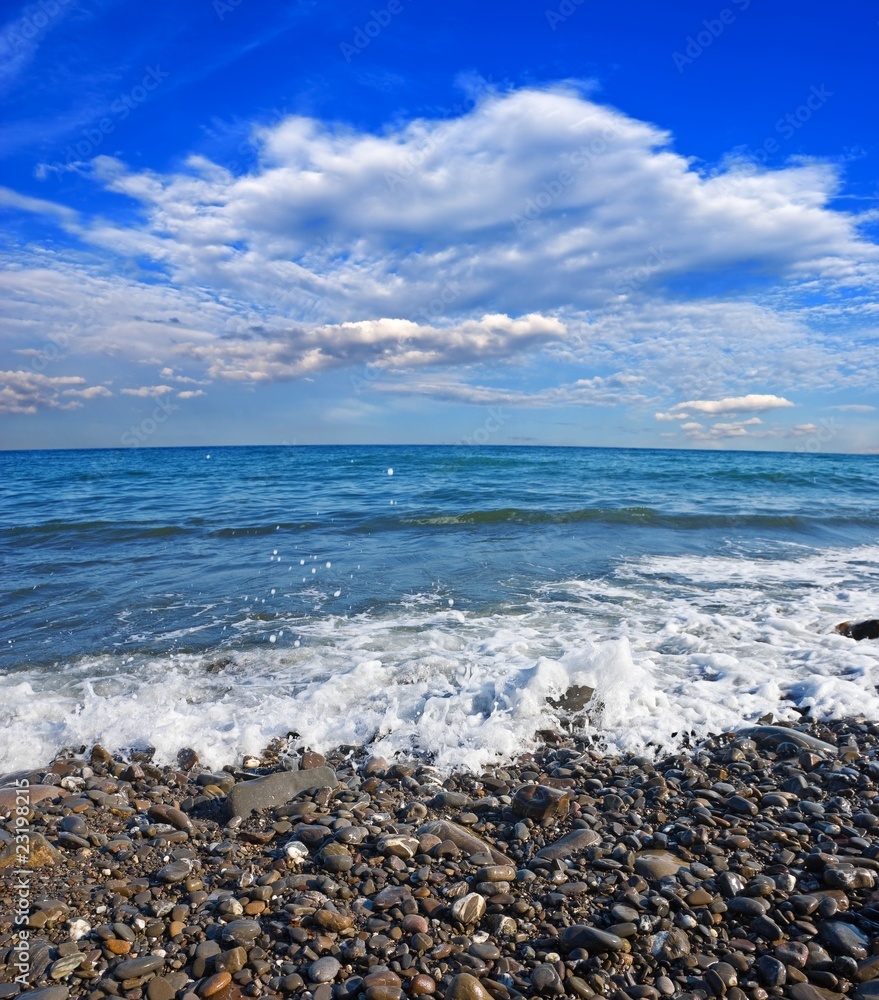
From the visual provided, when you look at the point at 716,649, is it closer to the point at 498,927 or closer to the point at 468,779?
the point at 468,779

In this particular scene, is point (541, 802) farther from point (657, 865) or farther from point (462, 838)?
point (657, 865)

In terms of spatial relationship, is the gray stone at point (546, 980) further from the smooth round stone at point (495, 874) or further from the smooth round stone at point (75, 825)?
the smooth round stone at point (75, 825)

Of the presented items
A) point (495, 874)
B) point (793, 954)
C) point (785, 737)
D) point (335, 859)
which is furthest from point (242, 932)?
point (785, 737)

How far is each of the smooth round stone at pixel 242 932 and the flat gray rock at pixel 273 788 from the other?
3.51 feet

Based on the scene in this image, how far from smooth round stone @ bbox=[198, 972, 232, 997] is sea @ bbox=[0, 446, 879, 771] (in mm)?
2117

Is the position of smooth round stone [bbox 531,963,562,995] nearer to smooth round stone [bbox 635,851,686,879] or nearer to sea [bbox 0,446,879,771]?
smooth round stone [bbox 635,851,686,879]

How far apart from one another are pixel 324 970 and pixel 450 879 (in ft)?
2.54

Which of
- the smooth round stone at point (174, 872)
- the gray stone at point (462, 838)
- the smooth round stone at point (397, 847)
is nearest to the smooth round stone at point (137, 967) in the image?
the smooth round stone at point (174, 872)

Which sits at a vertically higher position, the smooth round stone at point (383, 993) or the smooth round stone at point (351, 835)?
the smooth round stone at point (383, 993)

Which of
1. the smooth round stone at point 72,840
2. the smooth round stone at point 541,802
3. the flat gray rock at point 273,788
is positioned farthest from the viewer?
the flat gray rock at point 273,788

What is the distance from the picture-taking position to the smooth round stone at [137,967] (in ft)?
7.94

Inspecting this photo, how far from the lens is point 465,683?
5.59m

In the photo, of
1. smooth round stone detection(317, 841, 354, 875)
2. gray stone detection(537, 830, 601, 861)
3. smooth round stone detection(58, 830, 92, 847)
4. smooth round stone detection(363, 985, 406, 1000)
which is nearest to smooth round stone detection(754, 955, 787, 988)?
gray stone detection(537, 830, 601, 861)

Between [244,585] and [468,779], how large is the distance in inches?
251
